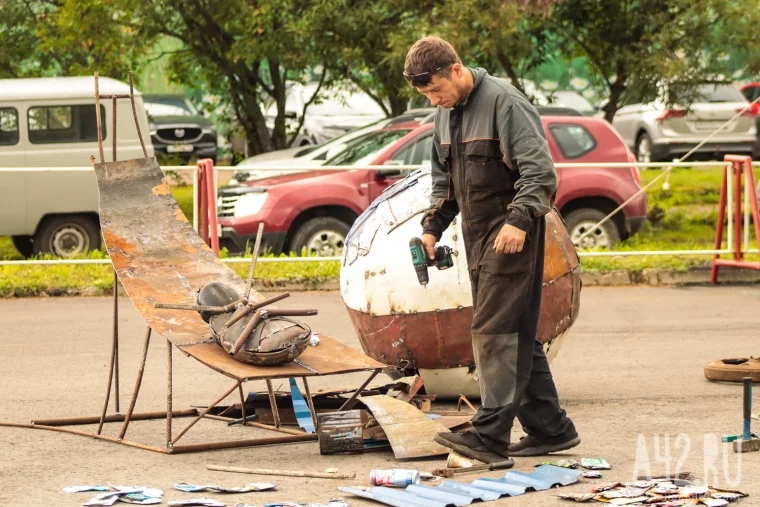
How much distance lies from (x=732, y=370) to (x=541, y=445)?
98.1 inches

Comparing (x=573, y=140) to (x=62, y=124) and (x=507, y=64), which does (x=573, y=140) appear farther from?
(x=62, y=124)

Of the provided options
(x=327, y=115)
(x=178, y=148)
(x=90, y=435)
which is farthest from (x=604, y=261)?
(x=178, y=148)

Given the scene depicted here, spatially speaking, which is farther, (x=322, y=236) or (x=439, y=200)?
(x=322, y=236)

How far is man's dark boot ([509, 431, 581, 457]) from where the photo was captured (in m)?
6.67

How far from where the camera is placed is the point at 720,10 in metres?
17.6

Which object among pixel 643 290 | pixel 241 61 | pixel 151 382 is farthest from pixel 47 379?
Answer: pixel 241 61

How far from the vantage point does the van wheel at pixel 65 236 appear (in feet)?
53.4

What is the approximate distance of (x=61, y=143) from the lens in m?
17.0

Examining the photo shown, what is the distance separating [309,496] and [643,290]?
8.54 meters

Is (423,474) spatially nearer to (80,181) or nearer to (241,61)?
(80,181)

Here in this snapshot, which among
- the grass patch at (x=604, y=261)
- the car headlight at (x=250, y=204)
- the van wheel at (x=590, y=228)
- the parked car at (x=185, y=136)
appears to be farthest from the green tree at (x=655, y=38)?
the parked car at (x=185, y=136)

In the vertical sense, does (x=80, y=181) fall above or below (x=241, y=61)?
below

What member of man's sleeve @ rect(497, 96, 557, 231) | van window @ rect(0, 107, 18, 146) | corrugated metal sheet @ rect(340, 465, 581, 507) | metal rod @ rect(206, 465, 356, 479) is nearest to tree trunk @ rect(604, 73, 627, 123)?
van window @ rect(0, 107, 18, 146)

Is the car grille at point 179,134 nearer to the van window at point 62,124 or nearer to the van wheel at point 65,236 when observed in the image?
the van window at point 62,124
